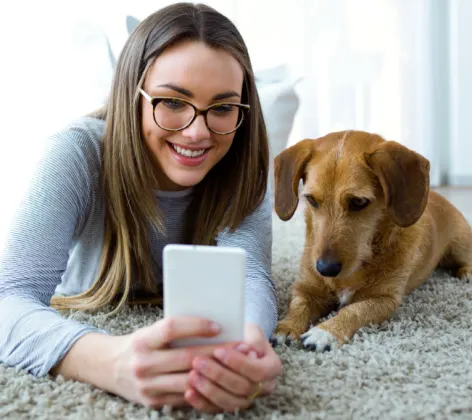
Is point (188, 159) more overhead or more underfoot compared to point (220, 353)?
more overhead

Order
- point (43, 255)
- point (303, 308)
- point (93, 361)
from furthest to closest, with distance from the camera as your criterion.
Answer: point (303, 308)
point (43, 255)
point (93, 361)

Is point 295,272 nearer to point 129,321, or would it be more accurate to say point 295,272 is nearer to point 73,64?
point 129,321

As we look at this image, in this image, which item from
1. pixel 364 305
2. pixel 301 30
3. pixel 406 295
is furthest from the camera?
pixel 301 30

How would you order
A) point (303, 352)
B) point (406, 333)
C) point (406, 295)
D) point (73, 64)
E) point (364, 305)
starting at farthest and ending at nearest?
point (73, 64)
point (406, 295)
point (364, 305)
point (406, 333)
point (303, 352)

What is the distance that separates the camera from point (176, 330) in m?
1.02

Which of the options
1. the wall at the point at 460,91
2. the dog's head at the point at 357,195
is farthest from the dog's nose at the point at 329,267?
the wall at the point at 460,91

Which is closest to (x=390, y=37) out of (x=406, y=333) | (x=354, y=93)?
(x=354, y=93)

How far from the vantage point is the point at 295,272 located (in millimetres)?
2406

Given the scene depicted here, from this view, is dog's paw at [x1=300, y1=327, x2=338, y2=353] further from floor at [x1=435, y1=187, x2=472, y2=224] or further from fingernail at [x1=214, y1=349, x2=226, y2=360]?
floor at [x1=435, y1=187, x2=472, y2=224]

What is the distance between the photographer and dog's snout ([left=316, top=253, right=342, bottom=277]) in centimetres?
164

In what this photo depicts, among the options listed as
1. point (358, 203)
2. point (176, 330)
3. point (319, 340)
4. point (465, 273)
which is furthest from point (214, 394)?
point (465, 273)

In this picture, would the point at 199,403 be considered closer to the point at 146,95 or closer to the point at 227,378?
the point at 227,378

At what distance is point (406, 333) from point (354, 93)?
13.7 feet

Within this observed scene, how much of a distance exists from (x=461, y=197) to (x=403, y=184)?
347cm
